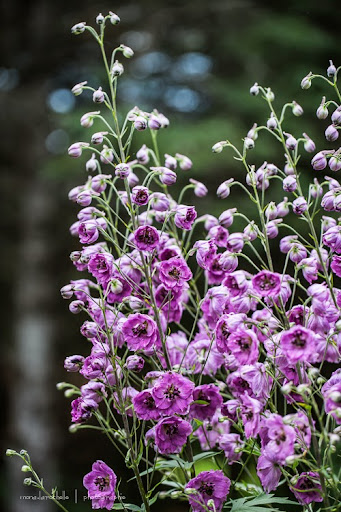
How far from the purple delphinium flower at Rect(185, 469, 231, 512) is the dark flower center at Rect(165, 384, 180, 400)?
12cm

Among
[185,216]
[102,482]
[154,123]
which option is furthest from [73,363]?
[154,123]

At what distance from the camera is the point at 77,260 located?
0.96m

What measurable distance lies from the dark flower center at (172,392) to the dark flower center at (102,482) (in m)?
0.19

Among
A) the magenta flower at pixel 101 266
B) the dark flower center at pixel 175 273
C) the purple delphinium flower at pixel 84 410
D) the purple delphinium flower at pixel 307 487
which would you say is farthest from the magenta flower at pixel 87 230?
the purple delphinium flower at pixel 307 487

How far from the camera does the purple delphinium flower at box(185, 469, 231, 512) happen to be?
2.69 feet

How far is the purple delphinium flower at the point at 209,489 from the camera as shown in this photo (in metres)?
0.82

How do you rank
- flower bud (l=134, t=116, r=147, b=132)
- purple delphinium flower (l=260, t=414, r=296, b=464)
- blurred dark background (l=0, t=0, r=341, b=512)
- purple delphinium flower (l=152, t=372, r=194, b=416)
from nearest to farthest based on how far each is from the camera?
1. purple delphinium flower (l=260, t=414, r=296, b=464)
2. purple delphinium flower (l=152, t=372, r=194, b=416)
3. flower bud (l=134, t=116, r=147, b=132)
4. blurred dark background (l=0, t=0, r=341, b=512)

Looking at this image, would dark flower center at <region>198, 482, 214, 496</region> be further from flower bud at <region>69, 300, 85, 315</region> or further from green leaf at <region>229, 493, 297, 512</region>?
flower bud at <region>69, 300, 85, 315</region>

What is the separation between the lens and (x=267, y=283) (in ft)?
2.64

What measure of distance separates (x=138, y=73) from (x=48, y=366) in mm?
1959

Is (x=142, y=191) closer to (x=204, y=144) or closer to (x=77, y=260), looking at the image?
(x=77, y=260)

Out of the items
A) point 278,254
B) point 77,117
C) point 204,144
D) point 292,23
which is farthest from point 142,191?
point 292,23

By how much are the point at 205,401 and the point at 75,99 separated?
10.6ft

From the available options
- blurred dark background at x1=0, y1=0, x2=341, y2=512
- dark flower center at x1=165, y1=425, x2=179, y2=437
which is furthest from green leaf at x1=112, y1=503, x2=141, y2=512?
blurred dark background at x1=0, y1=0, x2=341, y2=512
